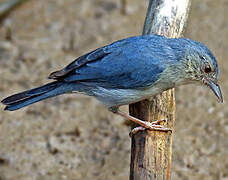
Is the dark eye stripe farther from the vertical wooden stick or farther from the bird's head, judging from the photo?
the vertical wooden stick

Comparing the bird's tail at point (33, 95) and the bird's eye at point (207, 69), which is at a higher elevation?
the bird's eye at point (207, 69)

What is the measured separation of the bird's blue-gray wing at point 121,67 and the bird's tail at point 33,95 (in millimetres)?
86

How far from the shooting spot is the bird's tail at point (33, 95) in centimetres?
407

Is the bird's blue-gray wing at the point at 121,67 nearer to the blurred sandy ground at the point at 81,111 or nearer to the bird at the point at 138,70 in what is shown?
the bird at the point at 138,70

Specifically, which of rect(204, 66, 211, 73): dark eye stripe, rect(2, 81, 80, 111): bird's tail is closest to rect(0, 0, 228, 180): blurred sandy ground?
Answer: rect(2, 81, 80, 111): bird's tail

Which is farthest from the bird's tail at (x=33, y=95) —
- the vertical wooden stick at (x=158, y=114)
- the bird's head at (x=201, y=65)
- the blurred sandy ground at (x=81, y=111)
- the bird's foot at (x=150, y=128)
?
the blurred sandy ground at (x=81, y=111)

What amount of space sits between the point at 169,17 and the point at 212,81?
2.52ft

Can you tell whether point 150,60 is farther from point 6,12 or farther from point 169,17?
point 6,12

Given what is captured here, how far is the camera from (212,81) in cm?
409

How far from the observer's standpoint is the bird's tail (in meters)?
4.07

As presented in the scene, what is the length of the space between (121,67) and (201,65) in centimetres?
71

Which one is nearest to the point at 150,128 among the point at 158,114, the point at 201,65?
the point at 158,114

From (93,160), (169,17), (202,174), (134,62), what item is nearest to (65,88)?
(134,62)

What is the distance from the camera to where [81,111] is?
6.09 meters
